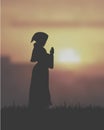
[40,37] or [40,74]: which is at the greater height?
[40,37]

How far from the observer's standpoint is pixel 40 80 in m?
22.0

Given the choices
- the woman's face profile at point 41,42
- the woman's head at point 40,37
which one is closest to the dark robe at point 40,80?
the woman's face profile at point 41,42

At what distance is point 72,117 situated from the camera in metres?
19.5

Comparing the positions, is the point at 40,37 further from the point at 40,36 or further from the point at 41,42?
the point at 41,42

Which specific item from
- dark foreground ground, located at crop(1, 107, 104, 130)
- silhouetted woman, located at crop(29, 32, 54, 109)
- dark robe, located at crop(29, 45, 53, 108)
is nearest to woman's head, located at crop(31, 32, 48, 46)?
silhouetted woman, located at crop(29, 32, 54, 109)

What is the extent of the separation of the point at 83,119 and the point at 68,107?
1093 millimetres

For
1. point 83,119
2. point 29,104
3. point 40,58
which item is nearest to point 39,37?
point 40,58

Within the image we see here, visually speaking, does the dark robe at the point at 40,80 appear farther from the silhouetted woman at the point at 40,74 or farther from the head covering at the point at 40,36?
the head covering at the point at 40,36

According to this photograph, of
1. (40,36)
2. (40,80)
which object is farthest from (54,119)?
(40,36)

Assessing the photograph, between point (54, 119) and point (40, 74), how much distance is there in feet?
9.79

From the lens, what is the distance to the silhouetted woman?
2161 cm

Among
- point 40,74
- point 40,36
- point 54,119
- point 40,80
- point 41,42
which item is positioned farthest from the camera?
point 40,80

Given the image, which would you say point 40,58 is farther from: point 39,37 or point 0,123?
point 0,123

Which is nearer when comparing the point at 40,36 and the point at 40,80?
the point at 40,36
